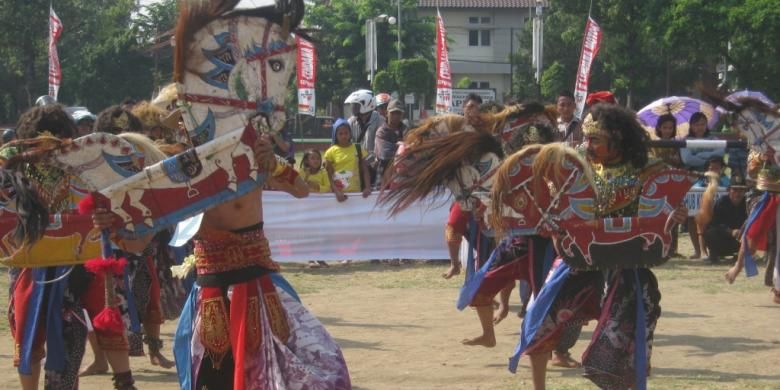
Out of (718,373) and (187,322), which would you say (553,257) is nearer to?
(718,373)

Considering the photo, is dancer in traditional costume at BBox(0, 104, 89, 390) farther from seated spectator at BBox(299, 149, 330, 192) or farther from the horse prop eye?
seated spectator at BBox(299, 149, 330, 192)

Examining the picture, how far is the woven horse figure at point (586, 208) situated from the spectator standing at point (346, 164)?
25.7ft

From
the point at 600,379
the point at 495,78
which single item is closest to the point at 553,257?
the point at 600,379

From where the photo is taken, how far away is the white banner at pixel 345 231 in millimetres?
14289

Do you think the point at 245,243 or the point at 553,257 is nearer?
the point at 245,243

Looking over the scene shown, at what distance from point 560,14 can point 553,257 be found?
44937mm

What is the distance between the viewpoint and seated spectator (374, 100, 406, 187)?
13.6 meters

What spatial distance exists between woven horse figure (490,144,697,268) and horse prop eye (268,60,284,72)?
1572mm

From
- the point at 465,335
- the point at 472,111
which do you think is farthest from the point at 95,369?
the point at 472,111

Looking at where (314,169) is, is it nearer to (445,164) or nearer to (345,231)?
(345,231)

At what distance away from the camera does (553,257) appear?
7969mm

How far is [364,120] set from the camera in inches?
598

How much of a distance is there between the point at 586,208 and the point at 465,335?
3441mm

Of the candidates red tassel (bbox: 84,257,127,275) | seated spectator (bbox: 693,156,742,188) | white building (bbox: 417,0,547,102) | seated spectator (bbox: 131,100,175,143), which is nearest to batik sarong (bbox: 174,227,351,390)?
red tassel (bbox: 84,257,127,275)
